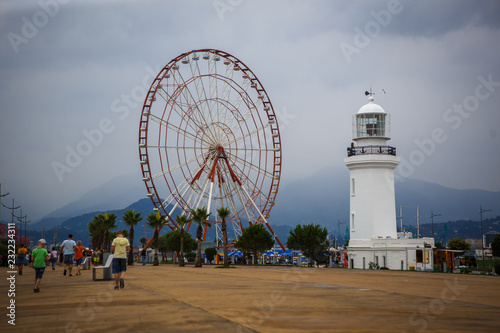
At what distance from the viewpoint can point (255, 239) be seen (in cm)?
6334

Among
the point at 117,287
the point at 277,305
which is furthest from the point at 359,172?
the point at 277,305

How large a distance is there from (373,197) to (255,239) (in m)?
19.4

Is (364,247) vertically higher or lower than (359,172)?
lower

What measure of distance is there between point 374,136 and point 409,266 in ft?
36.8

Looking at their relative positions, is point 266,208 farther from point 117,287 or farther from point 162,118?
point 117,287

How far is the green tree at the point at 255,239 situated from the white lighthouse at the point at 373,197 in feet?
53.4

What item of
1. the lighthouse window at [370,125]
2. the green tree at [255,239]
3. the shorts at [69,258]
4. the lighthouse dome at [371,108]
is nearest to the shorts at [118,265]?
the shorts at [69,258]

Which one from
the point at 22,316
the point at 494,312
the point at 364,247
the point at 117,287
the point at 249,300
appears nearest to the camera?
the point at 22,316

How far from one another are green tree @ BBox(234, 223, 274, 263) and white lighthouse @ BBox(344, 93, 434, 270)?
16285mm

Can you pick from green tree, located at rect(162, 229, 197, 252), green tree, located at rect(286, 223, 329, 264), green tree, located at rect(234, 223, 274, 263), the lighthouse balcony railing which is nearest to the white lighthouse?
the lighthouse balcony railing

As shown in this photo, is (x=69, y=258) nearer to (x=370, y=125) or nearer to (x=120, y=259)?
(x=120, y=259)

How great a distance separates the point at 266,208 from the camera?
6481cm

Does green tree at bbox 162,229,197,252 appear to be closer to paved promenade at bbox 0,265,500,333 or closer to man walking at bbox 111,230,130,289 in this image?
man walking at bbox 111,230,130,289

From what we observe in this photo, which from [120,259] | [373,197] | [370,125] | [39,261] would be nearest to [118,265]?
[120,259]
